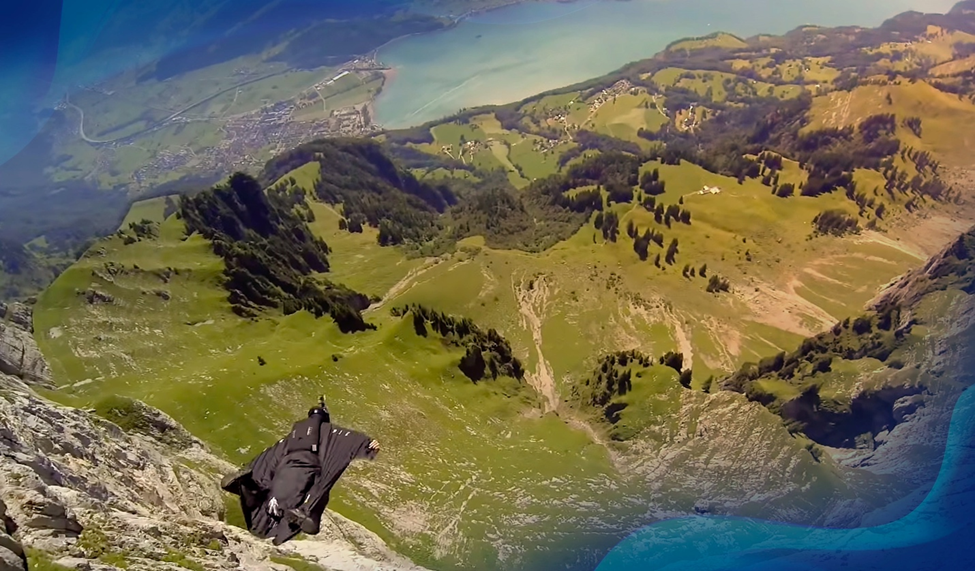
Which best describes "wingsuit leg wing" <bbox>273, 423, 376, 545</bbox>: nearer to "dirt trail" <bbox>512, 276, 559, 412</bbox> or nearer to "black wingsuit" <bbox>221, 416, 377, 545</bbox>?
"black wingsuit" <bbox>221, 416, 377, 545</bbox>

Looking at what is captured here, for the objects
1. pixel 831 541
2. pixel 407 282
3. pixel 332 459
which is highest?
pixel 332 459

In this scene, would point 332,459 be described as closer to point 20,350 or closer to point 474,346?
point 20,350

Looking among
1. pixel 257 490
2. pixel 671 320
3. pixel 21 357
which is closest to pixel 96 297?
pixel 21 357

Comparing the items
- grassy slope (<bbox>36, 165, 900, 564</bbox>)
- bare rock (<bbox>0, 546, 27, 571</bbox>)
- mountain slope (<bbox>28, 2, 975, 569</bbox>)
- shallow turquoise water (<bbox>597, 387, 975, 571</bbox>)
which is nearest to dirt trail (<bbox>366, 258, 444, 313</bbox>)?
mountain slope (<bbox>28, 2, 975, 569</bbox>)

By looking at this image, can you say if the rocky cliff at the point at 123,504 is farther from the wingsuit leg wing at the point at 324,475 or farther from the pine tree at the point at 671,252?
the pine tree at the point at 671,252

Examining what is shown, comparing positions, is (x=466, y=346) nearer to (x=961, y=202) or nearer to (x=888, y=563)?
(x=888, y=563)

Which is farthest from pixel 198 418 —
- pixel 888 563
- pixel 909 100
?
pixel 909 100

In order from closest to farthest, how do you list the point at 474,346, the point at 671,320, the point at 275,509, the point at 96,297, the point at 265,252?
the point at 275,509 < the point at 96,297 < the point at 474,346 < the point at 671,320 < the point at 265,252
